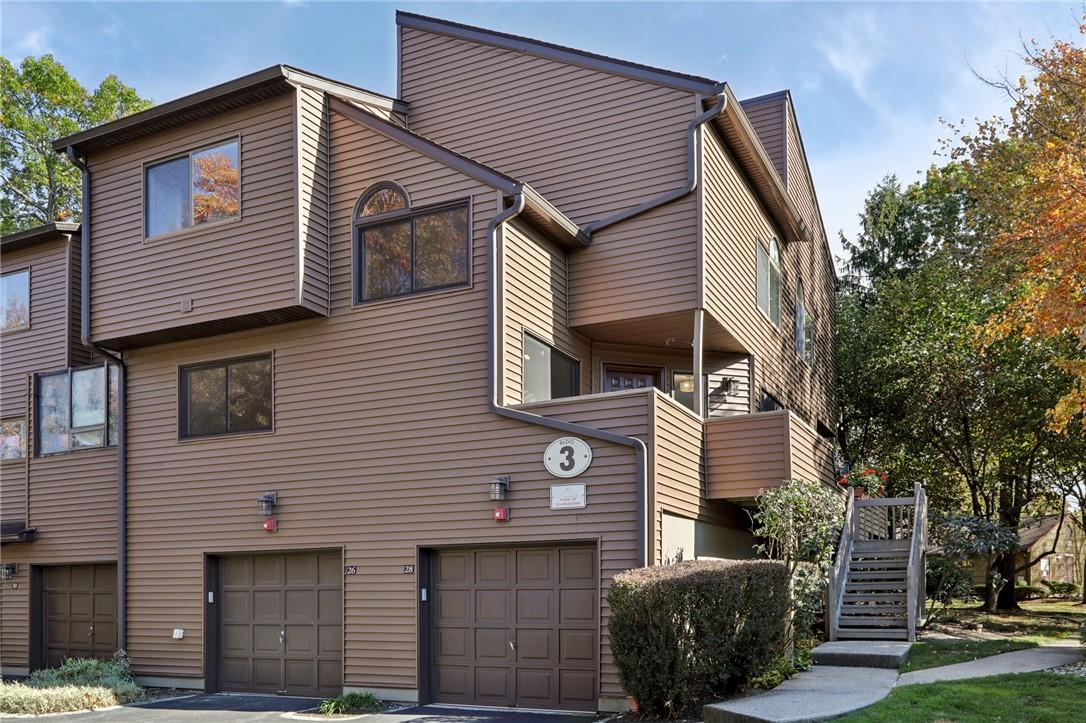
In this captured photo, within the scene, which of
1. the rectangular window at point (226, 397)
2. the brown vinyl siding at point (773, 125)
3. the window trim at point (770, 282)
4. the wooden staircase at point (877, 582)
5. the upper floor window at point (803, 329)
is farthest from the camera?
the upper floor window at point (803, 329)

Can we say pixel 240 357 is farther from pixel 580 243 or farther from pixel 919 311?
pixel 919 311

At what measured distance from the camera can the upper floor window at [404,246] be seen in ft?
42.3

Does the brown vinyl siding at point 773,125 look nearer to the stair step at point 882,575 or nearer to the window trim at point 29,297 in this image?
the stair step at point 882,575

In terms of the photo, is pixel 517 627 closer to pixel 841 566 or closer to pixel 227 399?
pixel 841 566

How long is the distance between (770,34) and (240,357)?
31.0 ft

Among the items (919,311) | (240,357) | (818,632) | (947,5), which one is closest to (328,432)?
→ (240,357)

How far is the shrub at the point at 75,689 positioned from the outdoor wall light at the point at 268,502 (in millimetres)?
2983

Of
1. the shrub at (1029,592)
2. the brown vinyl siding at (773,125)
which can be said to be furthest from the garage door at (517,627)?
the shrub at (1029,592)

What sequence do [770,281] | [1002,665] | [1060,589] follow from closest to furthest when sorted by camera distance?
[1002,665] → [770,281] → [1060,589]

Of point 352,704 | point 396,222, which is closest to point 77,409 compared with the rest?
point 396,222

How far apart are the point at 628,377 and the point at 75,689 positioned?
874cm

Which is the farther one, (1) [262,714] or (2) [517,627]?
(2) [517,627]

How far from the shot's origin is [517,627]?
472 inches

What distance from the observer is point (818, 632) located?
1485 centimetres
